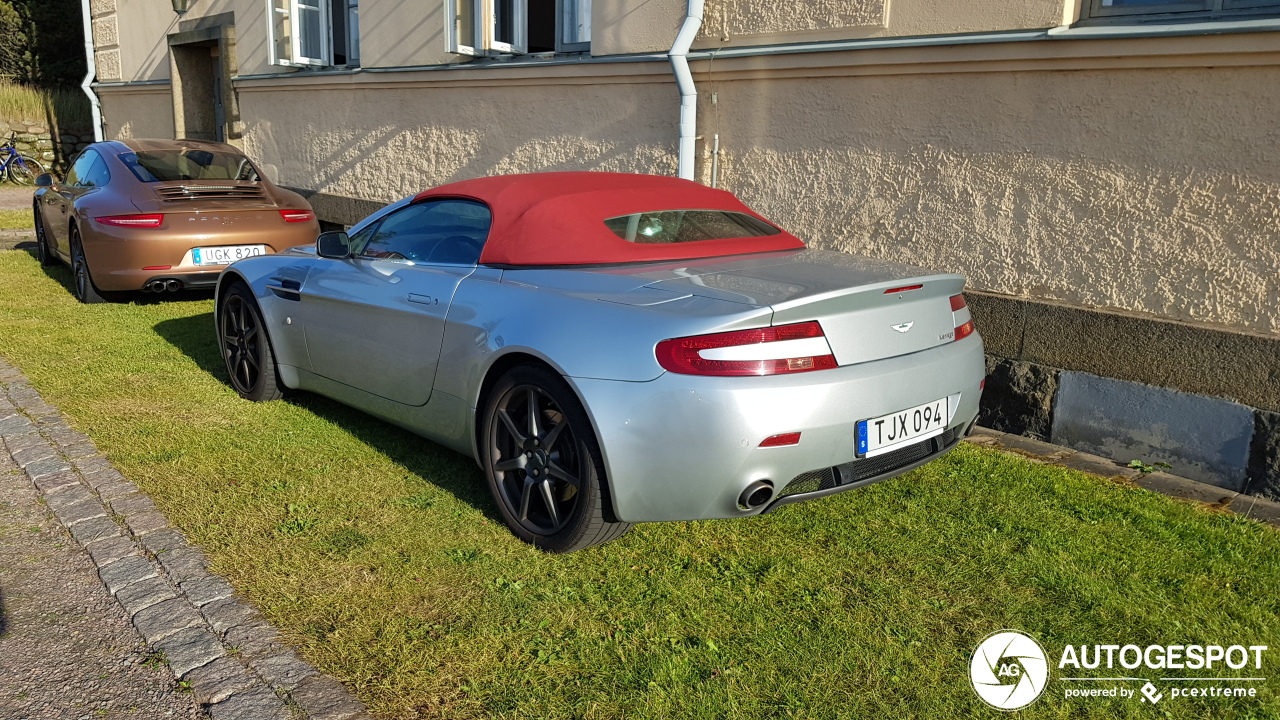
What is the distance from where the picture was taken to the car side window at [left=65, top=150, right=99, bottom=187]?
28.3ft

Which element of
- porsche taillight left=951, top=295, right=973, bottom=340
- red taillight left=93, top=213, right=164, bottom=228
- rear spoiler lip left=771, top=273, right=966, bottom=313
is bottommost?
red taillight left=93, top=213, right=164, bottom=228

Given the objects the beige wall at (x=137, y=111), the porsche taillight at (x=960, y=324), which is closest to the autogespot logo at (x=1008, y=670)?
the porsche taillight at (x=960, y=324)

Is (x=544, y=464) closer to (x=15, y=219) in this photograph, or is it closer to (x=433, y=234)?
(x=433, y=234)

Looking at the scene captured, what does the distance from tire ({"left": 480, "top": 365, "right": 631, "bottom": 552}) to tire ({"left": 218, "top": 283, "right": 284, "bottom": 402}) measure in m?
2.02

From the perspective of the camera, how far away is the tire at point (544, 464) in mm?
3398

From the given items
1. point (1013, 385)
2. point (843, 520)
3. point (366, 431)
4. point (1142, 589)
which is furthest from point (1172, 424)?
point (366, 431)

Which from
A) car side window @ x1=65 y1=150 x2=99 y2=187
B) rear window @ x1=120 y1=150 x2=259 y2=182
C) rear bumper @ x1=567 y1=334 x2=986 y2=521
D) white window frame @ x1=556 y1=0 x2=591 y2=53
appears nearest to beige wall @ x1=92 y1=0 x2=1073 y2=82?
white window frame @ x1=556 y1=0 x2=591 y2=53

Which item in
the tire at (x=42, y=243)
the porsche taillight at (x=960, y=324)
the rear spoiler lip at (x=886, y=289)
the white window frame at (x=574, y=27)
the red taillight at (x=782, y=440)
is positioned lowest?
the tire at (x=42, y=243)

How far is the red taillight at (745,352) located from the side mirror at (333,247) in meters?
2.22

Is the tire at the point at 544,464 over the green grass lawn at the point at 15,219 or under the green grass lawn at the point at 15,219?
over

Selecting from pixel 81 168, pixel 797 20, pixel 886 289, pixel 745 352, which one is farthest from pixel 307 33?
pixel 745 352

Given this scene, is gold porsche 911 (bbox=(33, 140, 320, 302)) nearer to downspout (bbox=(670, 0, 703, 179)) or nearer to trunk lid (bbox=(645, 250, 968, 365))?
downspout (bbox=(670, 0, 703, 179))

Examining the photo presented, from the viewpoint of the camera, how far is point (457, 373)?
13.0 ft

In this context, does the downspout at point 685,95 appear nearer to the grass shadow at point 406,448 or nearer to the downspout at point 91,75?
the grass shadow at point 406,448
